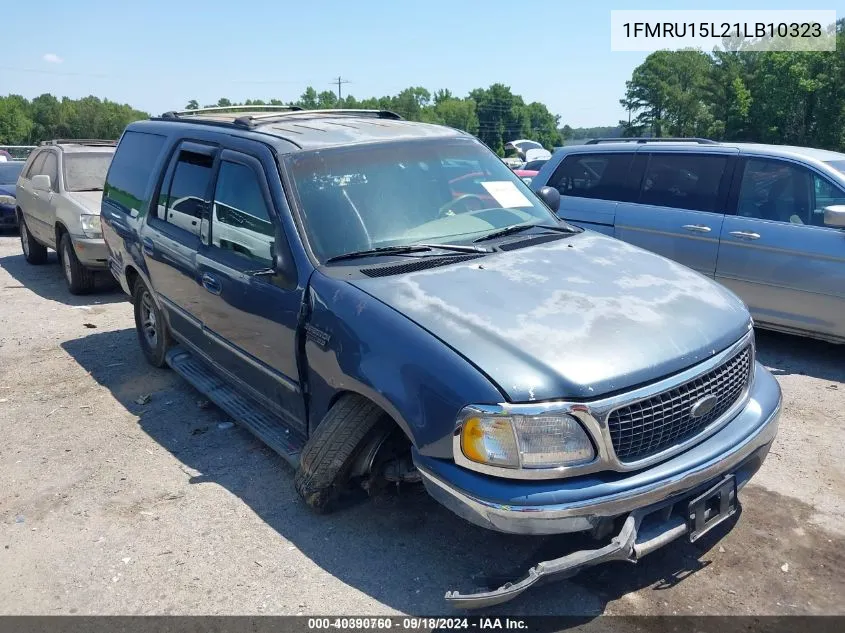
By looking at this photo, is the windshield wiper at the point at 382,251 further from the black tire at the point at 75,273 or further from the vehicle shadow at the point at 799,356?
the black tire at the point at 75,273

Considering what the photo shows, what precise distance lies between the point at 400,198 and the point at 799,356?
407 centimetres

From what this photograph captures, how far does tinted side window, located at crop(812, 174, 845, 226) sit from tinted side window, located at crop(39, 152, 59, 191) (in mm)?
8699

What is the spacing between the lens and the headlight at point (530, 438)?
8.77ft

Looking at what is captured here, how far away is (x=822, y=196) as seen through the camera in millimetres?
5887

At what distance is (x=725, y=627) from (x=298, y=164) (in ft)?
9.69

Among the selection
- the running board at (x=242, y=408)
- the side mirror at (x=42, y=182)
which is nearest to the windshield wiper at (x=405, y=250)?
the running board at (x=242, y=408)

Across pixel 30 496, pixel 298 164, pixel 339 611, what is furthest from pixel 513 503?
A: pixel 30 496

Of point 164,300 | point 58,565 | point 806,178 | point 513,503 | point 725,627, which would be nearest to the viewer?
point 513,503

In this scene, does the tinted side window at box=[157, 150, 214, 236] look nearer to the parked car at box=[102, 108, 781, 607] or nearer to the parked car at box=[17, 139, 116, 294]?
the parked car at box=[102, 108, 781, 607]

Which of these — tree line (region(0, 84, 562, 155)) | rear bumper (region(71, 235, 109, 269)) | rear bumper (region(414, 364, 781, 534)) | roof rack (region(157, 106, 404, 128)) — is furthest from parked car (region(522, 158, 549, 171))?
tree line (region(0, 84, 562, 155))

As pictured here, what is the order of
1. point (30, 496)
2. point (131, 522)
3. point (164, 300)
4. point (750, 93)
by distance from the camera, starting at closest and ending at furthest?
1. point (131, 522)
2. point (30, 496)
3. point (164, 300)
4. point (750, 93)

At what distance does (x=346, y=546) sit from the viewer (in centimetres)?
350

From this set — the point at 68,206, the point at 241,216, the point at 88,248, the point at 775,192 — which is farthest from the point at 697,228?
the point at 68,206

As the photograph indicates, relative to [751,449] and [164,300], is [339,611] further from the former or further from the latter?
[164,300]
